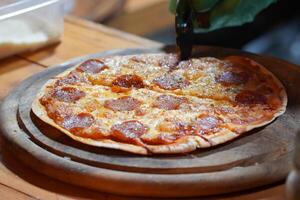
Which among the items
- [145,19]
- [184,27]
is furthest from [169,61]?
[145,19]

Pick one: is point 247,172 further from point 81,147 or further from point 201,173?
point 81,147

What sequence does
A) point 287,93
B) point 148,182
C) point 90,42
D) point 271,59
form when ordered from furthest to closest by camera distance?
1. point 90,42
2. point 271,59
3. point 287,93
4. point 148,182

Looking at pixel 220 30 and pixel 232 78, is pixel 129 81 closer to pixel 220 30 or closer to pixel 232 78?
pixel 232 78

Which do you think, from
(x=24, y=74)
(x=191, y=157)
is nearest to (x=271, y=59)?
(x=191, y=157)

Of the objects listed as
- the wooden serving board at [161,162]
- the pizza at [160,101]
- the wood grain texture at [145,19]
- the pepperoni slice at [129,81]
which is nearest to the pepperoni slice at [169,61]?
the pizza at [160,101]

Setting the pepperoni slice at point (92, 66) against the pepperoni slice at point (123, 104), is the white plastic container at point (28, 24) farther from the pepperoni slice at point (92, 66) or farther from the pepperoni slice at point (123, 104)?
the pepperoni slice at point (123, 104)

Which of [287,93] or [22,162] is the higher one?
[287,93]

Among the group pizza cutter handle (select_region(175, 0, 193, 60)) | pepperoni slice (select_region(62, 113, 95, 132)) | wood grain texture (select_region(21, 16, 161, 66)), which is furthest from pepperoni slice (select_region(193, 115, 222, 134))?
wood grain texture (select_region(21, 16, 161, 66))

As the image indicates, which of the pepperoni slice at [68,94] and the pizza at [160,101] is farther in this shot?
the pepperoni slice at [68,94]
